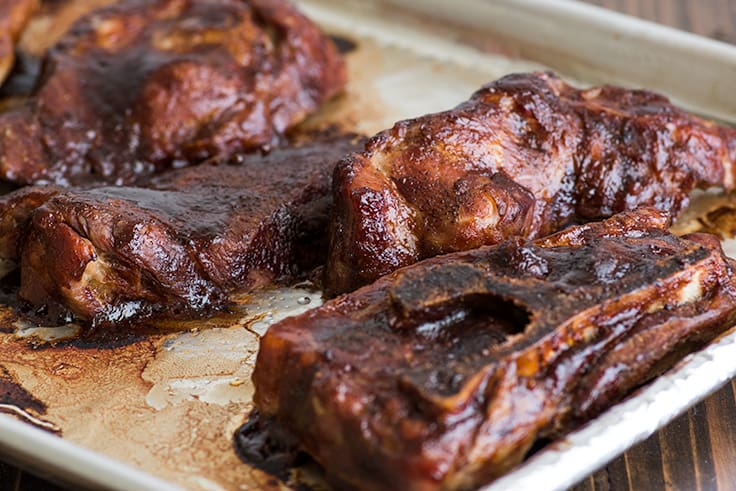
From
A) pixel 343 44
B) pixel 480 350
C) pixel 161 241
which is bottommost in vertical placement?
pixel 343 44

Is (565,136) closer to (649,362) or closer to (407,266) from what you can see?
(407,266)

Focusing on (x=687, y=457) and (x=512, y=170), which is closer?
(x=687, y=457)

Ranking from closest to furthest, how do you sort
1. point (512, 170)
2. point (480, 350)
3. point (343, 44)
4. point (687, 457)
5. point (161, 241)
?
point (480, 350) → point (687, 457) → point (161, 241) → point (512, 170) → point (343, 44)

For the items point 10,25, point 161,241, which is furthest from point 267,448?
point 10,25

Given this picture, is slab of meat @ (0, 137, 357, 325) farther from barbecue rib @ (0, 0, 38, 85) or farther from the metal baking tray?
barbecue rib @ (0, 0, 38, 85)

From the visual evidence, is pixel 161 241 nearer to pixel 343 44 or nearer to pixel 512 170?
pixel 512 170

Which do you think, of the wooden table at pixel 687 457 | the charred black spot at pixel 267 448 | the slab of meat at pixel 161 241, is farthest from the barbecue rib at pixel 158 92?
the wooden table at pixel 687 457

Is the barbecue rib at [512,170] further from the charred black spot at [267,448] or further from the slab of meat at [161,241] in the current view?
the charred black spot at [267,448]
